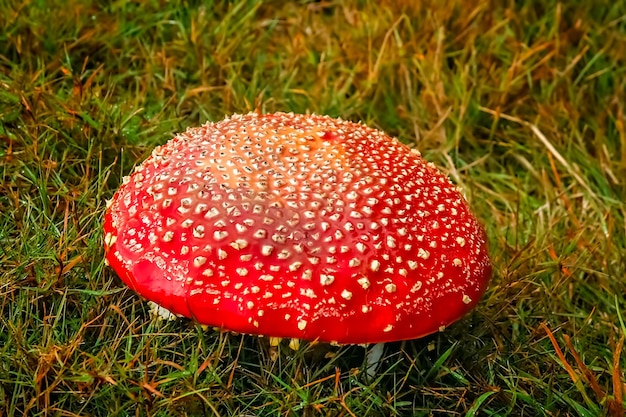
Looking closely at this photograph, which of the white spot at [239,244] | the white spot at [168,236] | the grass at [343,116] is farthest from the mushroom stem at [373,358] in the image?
the white spot at [168,236]

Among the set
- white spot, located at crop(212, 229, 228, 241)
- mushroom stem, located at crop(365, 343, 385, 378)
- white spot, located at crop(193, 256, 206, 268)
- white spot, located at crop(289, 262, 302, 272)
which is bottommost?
mushroom stem, located at crop(365, 343, 385, 378)

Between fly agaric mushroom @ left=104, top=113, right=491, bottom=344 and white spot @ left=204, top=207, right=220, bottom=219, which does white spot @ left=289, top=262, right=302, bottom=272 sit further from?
white spot @ left=204, top=207, right=220, bottom=219

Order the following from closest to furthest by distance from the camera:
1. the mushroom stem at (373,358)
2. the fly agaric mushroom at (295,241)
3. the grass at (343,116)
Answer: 1. the fly agaric mushroom at (295,241)
2. the grass at (343,116)
3. the mushroom stem at (373,358)

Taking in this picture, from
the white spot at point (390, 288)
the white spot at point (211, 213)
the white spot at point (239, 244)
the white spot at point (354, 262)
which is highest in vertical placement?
the white spot at point (211, 213)

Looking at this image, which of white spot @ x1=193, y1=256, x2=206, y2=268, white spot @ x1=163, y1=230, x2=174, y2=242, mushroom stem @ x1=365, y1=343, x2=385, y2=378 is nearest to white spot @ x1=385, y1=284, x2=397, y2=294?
mushroom stem @ x1=365, y1=343, x2=385, y2=378

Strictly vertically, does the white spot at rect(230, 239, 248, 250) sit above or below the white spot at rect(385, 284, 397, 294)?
above

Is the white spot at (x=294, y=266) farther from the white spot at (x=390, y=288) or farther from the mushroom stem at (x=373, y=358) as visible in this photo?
the mushroom stem at (x=373, y=358)
